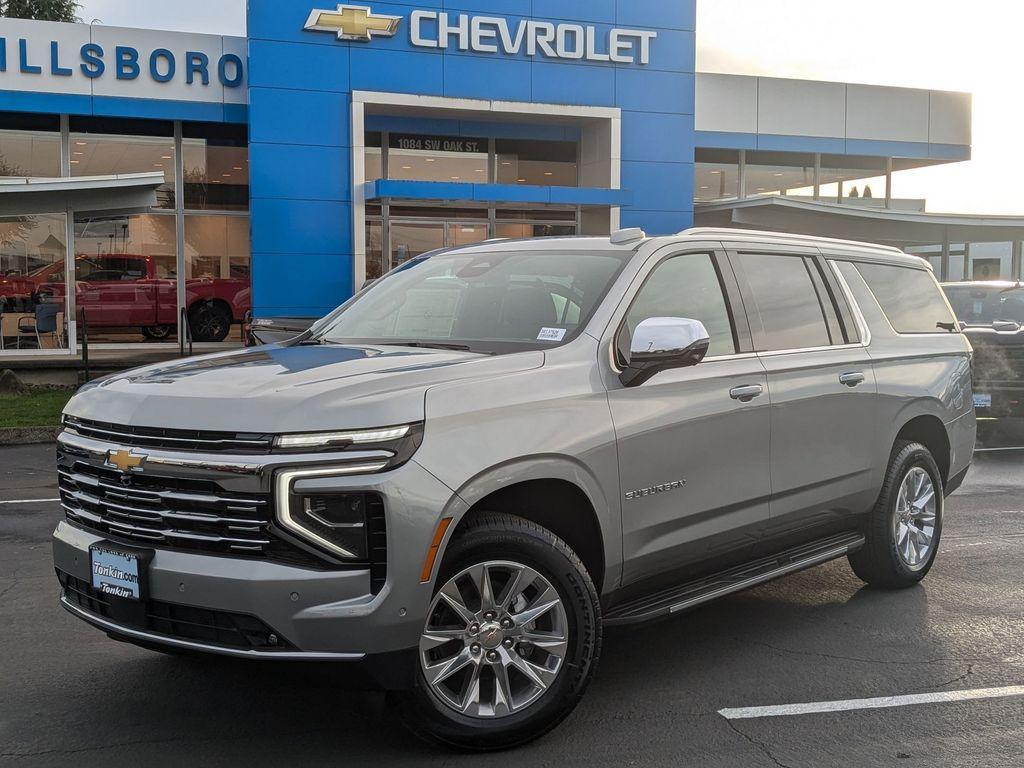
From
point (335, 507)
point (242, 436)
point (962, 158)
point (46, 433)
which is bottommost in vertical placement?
point (46, 433)

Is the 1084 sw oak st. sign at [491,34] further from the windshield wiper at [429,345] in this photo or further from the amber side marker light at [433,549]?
the amber side marker light at [433,549]

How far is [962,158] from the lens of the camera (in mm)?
28750

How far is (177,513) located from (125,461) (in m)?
0.29

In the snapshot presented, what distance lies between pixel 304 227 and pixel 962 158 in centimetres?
1862

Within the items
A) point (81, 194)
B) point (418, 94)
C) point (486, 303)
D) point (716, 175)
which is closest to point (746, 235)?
point (486, 303)

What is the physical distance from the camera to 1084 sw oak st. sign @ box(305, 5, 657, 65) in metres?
19.9

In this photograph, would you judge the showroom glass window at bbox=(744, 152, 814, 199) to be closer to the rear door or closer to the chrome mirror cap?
the rear door

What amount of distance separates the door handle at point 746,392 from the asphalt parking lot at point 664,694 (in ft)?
4.07

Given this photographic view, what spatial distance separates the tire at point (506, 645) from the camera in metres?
3.72

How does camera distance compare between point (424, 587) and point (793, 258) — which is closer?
point (424, 587)

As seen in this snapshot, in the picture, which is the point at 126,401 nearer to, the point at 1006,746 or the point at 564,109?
the point at 1006,746

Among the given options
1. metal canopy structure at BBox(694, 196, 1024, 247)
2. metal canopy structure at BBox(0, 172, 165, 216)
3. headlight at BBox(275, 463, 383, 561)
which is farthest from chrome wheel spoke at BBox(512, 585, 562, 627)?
metal canopy structure at BBox(694, 196, 1024, 247)

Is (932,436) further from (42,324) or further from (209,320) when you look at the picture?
(209,320)

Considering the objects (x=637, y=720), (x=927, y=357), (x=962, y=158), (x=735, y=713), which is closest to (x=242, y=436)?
(x=637, y=720)
